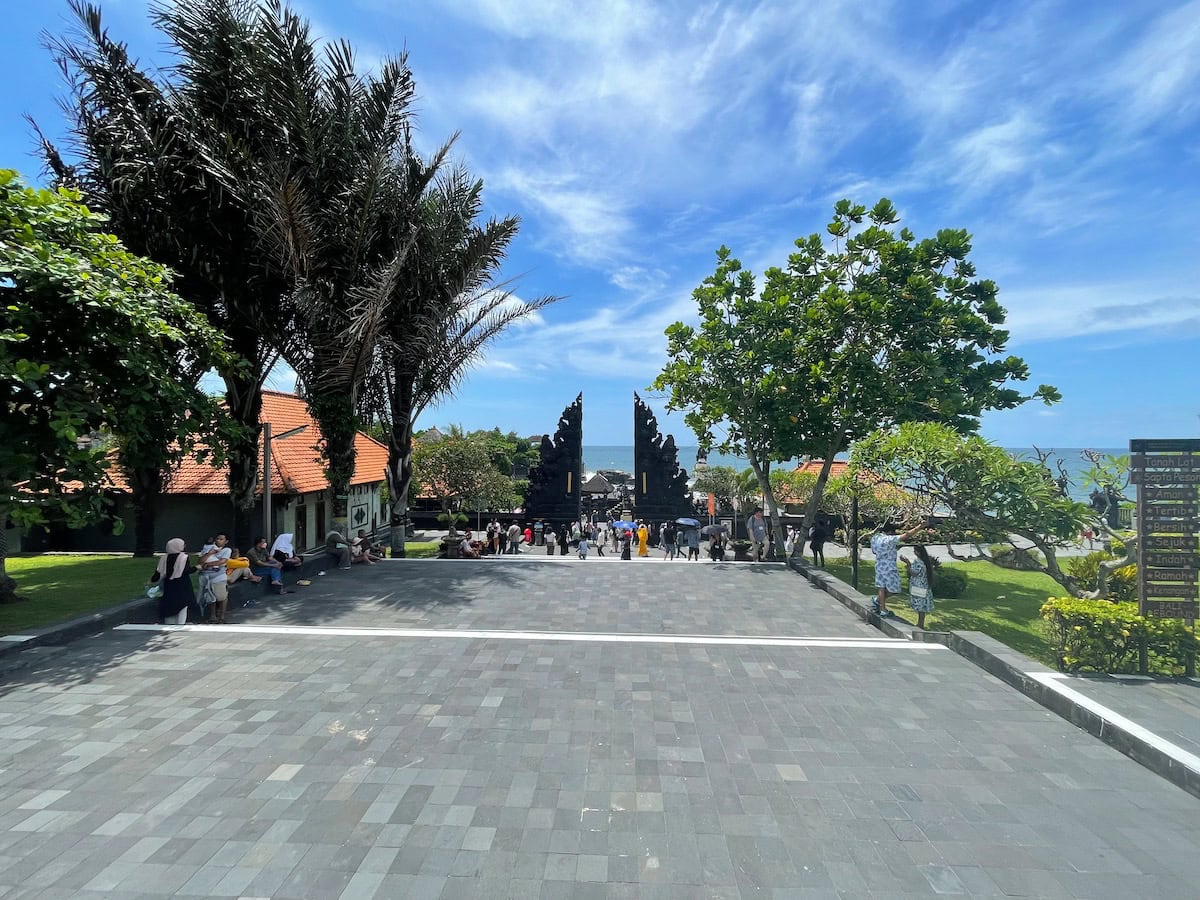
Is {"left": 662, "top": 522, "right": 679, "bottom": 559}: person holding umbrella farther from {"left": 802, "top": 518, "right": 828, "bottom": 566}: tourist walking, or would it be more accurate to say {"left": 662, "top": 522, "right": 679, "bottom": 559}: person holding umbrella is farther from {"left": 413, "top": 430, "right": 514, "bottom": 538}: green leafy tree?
{"left": 413, "top": 430, "right": 514, "bottom": 538}: green leafy tree

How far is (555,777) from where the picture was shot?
4445 mm

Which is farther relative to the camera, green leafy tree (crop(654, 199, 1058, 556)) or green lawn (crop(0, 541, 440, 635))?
green leafy tree (crop(654, 199, 1058, 556))

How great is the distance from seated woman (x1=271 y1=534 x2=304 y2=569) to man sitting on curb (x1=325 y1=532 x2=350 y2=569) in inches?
62.1

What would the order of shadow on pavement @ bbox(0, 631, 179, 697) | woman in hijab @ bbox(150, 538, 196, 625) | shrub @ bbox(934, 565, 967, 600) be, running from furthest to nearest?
shrub @ bbox(934, 565, 967, 600)
woman in hijab @ bbox(150, 538, 196, 625)
shadow on pavement @ bbox(0, 631, 179, 697)

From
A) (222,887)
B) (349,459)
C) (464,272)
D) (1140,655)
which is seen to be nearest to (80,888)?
(222,887)

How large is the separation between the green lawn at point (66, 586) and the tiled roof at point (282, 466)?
238cm

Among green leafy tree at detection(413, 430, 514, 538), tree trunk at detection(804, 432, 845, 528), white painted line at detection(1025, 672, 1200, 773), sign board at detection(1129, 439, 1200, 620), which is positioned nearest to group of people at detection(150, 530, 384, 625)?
white painted line at detection(1025, 672, 1200, 773)

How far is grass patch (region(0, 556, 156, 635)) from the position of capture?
8.86 meters

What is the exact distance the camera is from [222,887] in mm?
3318

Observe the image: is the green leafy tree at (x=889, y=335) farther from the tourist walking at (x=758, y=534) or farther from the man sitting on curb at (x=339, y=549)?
the man sitting on curb at (x=339, y=549)

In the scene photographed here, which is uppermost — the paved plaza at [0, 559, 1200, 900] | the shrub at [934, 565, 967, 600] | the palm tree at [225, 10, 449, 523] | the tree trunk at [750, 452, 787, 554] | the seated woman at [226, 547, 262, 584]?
the palm tree at [225, 10, 449, 523]

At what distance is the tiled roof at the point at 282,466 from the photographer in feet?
56.8

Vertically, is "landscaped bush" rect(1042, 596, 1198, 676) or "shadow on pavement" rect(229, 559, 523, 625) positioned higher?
"landscaped bush" rect(1042, 596, 1198, 676)

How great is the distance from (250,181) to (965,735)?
49.7 feet
